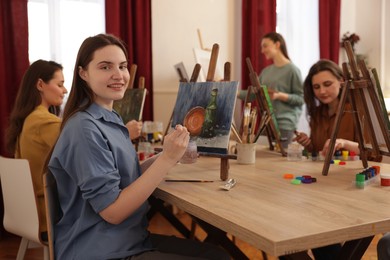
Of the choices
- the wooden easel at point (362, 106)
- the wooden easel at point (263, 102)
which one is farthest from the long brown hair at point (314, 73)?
the wooden easel at point (362, 106)

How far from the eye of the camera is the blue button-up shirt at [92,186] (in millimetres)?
1236

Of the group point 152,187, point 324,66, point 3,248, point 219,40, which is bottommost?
point 3,248

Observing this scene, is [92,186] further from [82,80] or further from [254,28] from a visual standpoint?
[254,28]

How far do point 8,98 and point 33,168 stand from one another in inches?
56.4

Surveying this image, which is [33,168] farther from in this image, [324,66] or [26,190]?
[324,66]

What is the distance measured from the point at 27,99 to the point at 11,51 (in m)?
1.21

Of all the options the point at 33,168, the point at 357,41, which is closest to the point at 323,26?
the point at 357,41

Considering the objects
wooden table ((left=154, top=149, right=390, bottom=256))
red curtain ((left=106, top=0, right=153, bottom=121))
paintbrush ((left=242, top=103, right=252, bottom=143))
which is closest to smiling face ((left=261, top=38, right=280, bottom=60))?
red curtain ((left=106, top=0, right=153, bottom=121))

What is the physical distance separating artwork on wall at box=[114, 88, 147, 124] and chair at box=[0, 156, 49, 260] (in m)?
0.80

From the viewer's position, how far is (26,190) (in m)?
1.78

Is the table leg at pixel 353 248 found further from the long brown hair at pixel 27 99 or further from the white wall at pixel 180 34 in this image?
the white wall at pixel 180 34

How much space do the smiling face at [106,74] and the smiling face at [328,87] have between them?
4.42 feet

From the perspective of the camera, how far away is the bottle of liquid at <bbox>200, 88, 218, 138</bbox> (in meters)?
1.71

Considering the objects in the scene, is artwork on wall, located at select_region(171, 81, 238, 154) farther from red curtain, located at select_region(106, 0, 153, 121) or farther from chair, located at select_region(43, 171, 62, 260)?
red curtain, located at select_region(106, 0, 153, 121)
